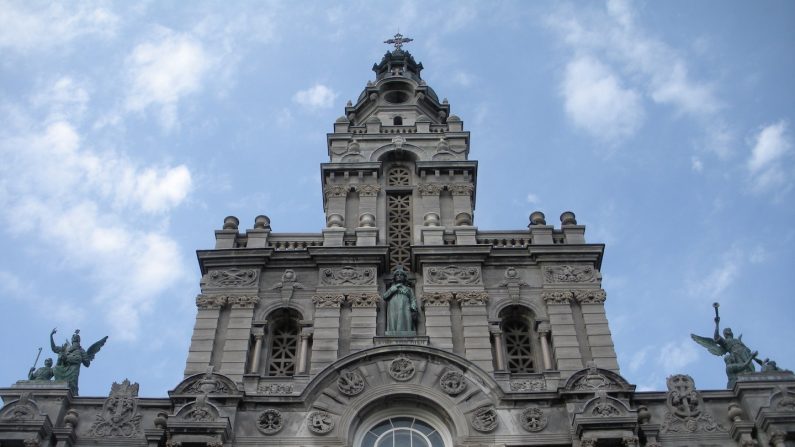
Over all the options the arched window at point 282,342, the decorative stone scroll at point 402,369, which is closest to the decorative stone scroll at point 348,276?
the arched window at point 282,342

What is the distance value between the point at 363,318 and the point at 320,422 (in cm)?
412

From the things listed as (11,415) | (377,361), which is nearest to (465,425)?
(377,361)

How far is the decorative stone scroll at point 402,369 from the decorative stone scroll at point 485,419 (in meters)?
2.02

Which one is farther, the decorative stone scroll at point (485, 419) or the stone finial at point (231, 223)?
the stone finial at point (231, 223)

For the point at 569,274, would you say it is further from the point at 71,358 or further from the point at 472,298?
the point at 71,358

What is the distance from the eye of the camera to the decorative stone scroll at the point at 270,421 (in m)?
23.1

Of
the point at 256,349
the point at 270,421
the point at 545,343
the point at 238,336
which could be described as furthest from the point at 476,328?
the point at 238,336

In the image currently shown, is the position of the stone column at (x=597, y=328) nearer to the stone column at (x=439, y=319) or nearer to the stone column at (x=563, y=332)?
the stone column at (x=563, y=332)

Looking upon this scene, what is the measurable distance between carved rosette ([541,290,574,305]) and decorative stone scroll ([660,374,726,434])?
3916 millimetres

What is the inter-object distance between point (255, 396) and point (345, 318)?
13.1ft

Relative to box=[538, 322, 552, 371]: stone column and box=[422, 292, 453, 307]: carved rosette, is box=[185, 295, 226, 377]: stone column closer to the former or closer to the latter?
box=[422, 292, 453, 307]: carved rosette

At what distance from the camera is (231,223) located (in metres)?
30.0

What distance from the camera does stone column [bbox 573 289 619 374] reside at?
25.2m

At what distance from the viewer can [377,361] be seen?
24344mm
